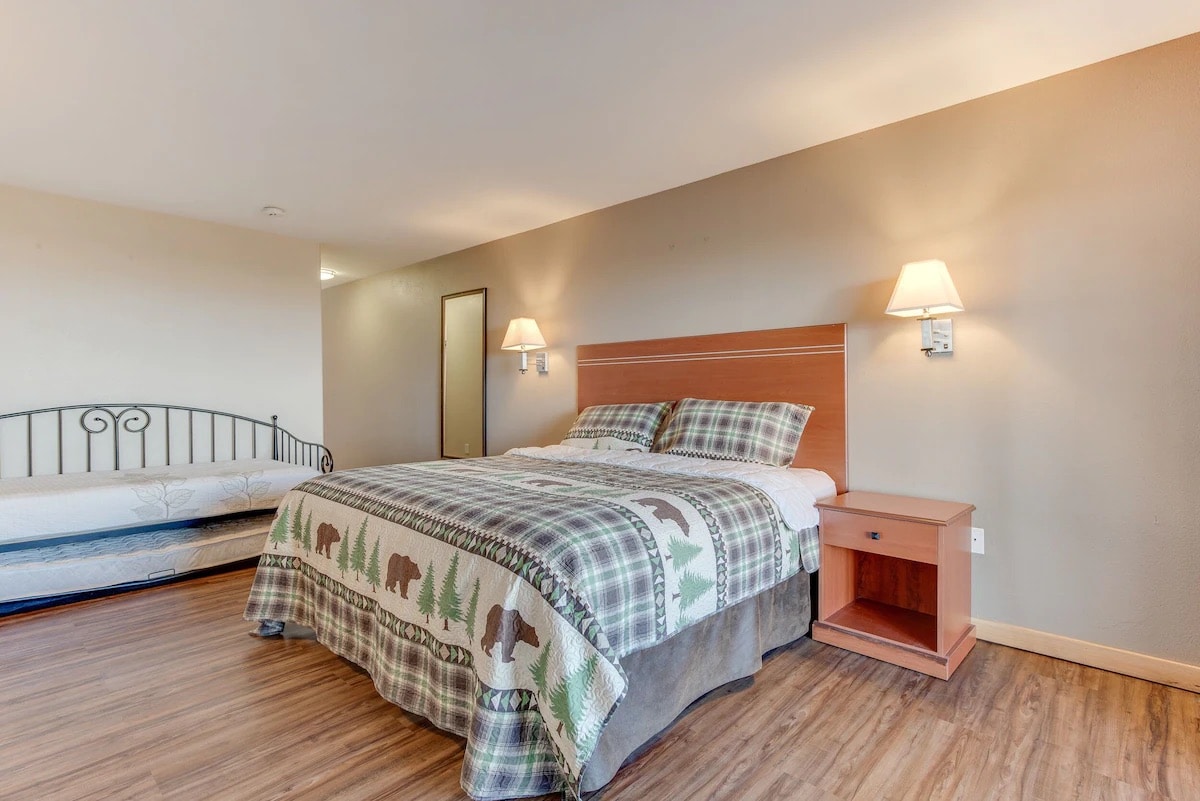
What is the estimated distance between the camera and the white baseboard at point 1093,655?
79.3 inches

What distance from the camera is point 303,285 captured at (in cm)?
458

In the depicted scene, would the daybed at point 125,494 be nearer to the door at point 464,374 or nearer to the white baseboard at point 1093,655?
the door at point 464,374

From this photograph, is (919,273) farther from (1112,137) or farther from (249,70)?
(249,70)

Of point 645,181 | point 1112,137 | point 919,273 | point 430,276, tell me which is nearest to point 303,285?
point 430,276

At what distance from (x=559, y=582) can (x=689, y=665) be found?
2.16 feet

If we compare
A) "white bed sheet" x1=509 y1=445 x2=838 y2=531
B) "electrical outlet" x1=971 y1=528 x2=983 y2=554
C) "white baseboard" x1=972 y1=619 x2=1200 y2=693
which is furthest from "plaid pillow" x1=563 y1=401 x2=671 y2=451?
"white baseboard" x1=972 y1=619 x2=1200 y2=693

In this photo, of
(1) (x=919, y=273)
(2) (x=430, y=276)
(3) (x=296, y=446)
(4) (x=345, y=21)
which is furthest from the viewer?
(2) (x=430, y=276)

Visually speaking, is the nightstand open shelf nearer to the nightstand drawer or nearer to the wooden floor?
the wooden floor

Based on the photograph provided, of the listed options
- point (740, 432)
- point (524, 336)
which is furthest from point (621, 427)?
point (524, 336)

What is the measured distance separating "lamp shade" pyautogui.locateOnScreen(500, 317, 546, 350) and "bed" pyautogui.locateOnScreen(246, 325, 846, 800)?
1.41 m

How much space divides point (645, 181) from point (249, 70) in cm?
201

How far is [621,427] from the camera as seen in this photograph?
3.34m

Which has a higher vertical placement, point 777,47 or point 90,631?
point 777,47

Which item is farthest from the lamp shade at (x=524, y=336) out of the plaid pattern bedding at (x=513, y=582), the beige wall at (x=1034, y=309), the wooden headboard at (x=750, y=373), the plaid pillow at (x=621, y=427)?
the plaid pattern bedding at (x=513, y=582)
